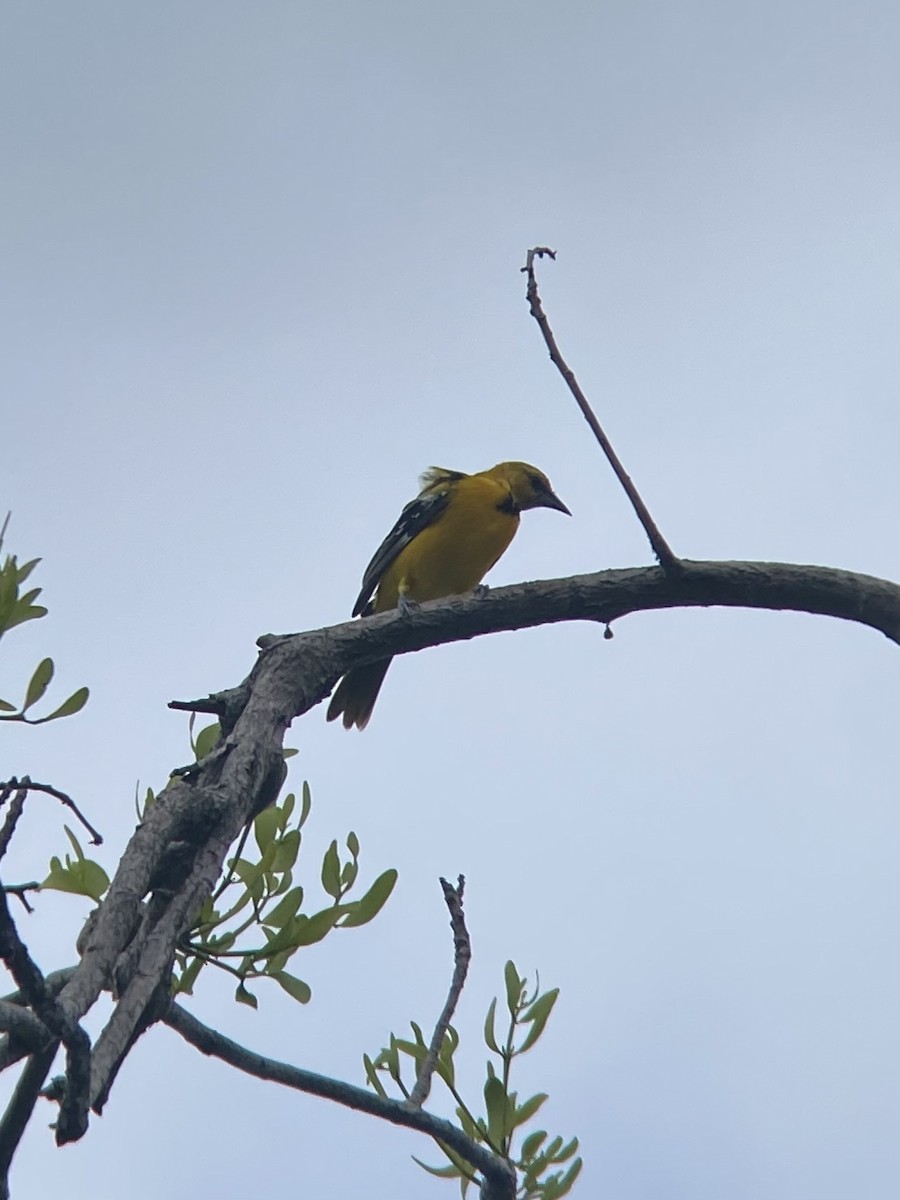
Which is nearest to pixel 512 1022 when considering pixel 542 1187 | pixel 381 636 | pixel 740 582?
pixel 542 1187

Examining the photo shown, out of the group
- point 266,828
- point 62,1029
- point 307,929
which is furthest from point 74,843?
point 62,1029

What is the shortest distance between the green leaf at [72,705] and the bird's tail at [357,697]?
468 centimetres

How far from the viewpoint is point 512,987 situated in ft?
9.41

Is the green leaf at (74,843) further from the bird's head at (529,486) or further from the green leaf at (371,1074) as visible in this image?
the bird's head at (529,486)

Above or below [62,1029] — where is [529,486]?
above

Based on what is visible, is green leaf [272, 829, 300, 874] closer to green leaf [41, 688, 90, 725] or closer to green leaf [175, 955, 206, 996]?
green leaf [175, 955, 206, 996]

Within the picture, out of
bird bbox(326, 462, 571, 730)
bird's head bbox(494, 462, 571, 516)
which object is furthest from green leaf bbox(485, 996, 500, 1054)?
bird's head bbox(494, 462, 571, 516)

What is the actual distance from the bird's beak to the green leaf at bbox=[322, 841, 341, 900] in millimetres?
5669

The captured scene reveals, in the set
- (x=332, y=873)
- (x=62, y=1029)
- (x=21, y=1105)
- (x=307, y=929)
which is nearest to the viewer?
(x=62, y=1029)

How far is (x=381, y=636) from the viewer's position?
2.72m

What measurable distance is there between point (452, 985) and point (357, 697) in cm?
439

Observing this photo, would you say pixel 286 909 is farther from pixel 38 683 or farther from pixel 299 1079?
pixel 38 683

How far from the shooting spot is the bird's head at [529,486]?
8148 millimetres

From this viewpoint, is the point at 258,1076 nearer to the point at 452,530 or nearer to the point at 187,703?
the point at 187,703
